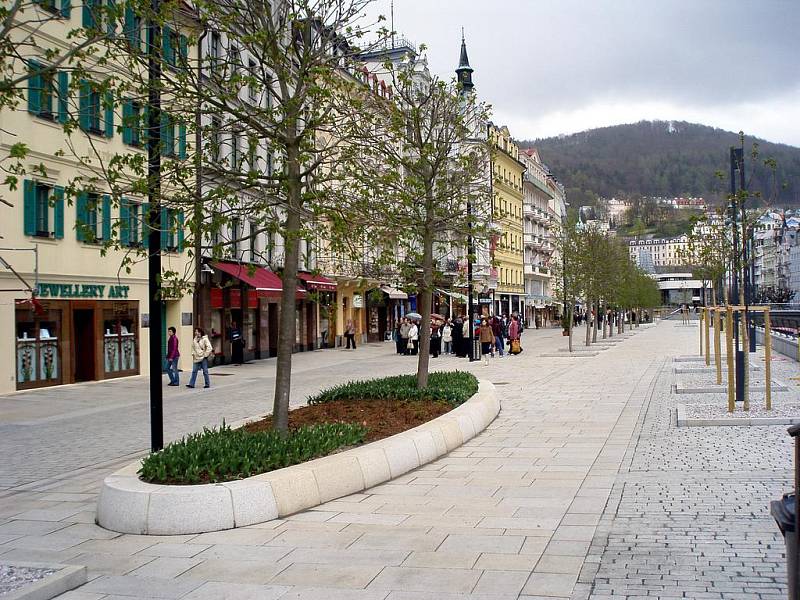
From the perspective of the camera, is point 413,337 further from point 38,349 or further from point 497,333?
point 38,349

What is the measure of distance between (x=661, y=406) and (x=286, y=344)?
31.7 feet

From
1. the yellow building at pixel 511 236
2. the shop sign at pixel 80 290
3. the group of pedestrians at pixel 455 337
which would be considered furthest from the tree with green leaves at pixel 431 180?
the yellow building at pixel 511 236

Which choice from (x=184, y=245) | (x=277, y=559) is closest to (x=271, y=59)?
(x=184, y=245)

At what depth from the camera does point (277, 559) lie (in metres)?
6.68

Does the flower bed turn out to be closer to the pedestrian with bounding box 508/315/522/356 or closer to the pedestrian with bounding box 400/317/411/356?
the pedestrian with bounding box 508/315/522/356

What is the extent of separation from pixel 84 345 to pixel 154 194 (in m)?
18.1

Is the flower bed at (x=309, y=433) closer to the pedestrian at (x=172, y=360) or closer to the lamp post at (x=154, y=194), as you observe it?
the lamp post at (x=154, y=194)

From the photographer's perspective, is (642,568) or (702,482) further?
(702,482)

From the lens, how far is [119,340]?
1064 inches

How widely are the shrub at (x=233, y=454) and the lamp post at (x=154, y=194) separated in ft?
2.86

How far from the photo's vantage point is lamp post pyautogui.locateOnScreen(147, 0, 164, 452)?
9422 mm

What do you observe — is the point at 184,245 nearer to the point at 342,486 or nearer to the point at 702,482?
the point at 342,486

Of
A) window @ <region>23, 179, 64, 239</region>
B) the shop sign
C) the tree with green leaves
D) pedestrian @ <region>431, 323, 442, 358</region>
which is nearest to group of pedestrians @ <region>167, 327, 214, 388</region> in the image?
the shop sign

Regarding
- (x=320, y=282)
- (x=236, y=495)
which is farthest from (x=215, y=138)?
(x=320, y=282)
